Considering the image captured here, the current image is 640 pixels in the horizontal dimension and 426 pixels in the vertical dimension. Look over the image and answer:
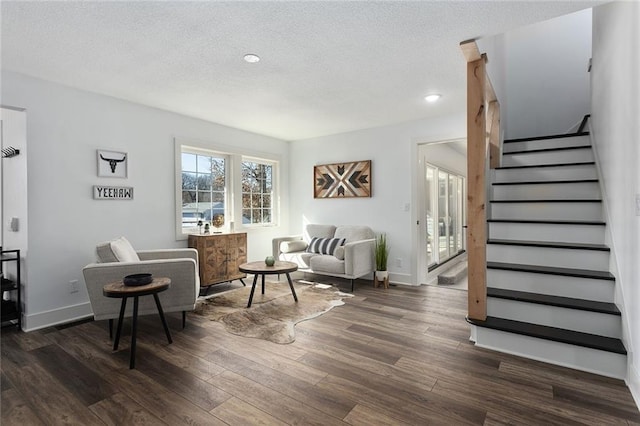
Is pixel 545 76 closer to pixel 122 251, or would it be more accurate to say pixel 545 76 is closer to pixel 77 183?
pixel 122 251

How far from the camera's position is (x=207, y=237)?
426 centimetres

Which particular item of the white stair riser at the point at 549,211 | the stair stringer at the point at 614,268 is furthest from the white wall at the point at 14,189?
the stair stringer at the point at 614,268

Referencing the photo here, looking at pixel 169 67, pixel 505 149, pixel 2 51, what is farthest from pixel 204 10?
pixel 505 149

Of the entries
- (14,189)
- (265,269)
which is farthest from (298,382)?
(14,189)

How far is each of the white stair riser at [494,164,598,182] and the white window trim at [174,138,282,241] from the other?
3554 mm

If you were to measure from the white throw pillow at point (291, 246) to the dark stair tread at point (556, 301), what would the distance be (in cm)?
300

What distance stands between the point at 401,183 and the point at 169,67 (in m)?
3.29

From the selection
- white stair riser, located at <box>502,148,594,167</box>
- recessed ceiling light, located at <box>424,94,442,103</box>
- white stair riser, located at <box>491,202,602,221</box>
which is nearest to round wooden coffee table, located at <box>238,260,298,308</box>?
white stair riser, located at <box>491,202,602,221</box>

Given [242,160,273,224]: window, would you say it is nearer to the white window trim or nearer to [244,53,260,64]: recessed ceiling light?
the white window trim

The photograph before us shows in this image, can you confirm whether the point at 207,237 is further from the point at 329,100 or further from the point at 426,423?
the point at 426,423

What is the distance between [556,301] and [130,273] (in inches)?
135

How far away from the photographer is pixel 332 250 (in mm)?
4770

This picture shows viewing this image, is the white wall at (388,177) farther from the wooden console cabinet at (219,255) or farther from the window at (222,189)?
the wooden console cabinet at (219,255)

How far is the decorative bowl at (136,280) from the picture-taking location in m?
2.51
